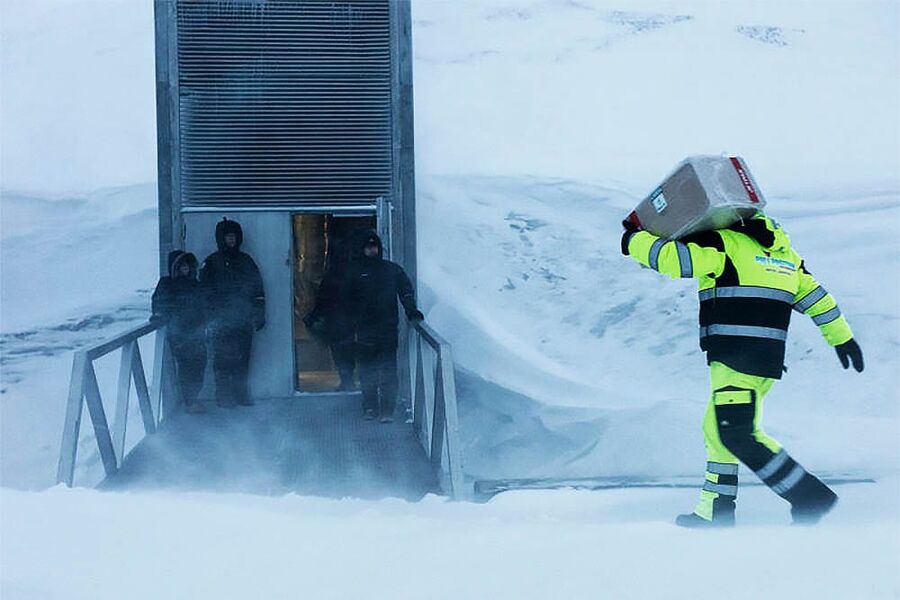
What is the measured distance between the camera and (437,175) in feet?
28.5

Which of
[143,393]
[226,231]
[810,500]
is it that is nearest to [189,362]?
[143,393]

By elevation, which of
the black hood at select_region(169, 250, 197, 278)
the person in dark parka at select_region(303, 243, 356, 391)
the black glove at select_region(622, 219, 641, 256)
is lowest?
the person in dark parka at select_region(303, 243, 356, 391)

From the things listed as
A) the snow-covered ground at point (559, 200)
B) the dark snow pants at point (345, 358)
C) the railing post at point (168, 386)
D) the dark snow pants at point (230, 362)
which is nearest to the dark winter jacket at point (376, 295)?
the dark snow pants at point (345, 358)

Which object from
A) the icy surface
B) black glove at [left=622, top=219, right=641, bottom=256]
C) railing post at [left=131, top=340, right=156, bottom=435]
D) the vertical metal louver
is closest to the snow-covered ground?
railing post at [left=131, top=340, right=156, bottom=435]

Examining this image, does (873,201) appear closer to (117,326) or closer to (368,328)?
(368,328)

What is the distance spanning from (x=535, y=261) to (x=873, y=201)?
334cm

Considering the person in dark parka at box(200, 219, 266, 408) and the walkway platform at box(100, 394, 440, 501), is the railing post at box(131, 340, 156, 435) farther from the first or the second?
the person in dark parka at box(200, 219, 266, 408)

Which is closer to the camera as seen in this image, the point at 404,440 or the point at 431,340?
the point at 431,340

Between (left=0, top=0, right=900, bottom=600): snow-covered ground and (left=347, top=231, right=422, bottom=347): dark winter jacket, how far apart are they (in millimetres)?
2214

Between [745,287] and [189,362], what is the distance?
3.87 m

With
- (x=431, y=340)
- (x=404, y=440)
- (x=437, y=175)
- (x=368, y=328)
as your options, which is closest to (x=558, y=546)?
(x=431, y=340)

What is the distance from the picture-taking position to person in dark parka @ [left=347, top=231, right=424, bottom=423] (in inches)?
216

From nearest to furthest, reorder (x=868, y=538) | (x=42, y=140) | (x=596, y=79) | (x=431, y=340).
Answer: (x=868, y=538), (x=431, y=340), (x=42, y=140), (x=596, y=79)

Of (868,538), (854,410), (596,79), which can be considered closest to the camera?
(868,538)
